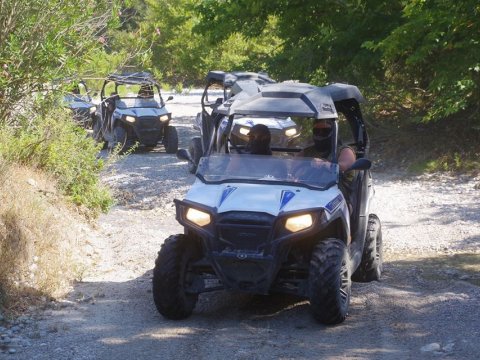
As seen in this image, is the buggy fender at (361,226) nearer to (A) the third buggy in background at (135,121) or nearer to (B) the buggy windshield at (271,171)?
(B) the buggy windshield at (271,171)

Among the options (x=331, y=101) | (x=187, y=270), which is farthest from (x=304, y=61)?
(x=187, y=270)

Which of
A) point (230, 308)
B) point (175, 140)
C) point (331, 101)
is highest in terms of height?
point (331, 101)

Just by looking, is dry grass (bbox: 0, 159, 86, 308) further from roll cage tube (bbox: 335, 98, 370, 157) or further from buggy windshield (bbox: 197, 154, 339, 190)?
roll cage tube (bbox: 335, 98, 370, 157)

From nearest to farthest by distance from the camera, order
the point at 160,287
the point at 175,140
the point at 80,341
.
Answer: the point at 80,341 → the point at 160,287 → the point at 175,140

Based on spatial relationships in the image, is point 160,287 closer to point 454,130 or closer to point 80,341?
point 80,341

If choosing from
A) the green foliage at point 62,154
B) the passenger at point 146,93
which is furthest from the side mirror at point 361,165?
the passenger at point 146,93

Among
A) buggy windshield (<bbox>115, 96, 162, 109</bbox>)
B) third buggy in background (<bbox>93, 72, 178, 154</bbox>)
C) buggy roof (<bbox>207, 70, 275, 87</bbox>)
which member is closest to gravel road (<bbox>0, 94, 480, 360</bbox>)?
buggy roof (<bbox>207, 70, 275, 87</bbox>)

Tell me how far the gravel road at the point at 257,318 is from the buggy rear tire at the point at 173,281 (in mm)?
127

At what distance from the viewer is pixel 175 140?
21.1 metres

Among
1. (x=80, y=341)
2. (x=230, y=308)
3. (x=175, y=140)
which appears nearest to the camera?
(x=80, y=341)

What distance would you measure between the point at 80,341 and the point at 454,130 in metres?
12.9

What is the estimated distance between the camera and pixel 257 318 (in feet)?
24.7

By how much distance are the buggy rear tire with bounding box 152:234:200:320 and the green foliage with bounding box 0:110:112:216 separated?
12.8 ft

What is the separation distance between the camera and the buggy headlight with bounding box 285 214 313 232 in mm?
7004
